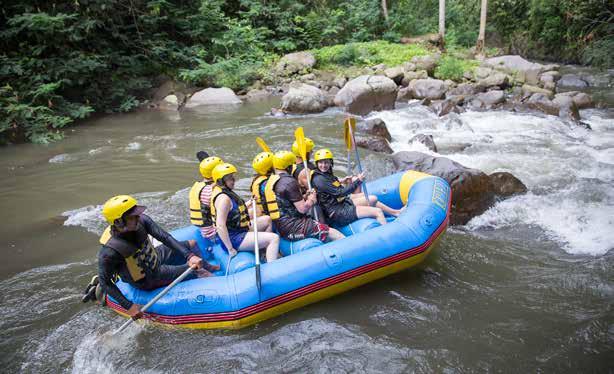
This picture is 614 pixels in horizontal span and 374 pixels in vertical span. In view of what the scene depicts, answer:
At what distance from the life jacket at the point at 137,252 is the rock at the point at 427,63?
13614 millimetres

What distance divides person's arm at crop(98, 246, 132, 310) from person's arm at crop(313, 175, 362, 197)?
6.60 feet

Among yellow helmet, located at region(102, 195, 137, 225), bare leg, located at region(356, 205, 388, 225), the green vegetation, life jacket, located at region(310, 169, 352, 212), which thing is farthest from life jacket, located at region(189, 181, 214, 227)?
the green vegetation

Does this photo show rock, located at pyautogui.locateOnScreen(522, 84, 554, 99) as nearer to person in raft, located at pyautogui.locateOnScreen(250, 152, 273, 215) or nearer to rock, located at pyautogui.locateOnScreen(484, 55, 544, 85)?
rock, located at pyautogui.locateOnScreen(484, 55, 544, 85)

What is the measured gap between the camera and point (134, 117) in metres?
12.4

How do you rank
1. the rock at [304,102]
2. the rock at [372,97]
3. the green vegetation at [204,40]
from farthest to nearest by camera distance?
1. the rock at [304,102]
2. the rock at [372,97]
3. the green vegetation at [204,40]

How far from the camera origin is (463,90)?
12602mm

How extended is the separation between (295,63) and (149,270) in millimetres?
14317

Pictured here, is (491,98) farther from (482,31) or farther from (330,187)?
(330,187)

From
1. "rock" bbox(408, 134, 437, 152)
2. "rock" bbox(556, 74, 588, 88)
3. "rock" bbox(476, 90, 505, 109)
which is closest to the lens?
"rock" bbox(408, 134, 437, 152)

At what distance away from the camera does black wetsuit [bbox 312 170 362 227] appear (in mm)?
4355

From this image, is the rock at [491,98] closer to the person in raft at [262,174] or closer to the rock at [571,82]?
the rock at [571,82]

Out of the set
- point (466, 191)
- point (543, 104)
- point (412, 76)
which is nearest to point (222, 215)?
point (466, 191)

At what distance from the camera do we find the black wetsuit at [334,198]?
4.36 meters

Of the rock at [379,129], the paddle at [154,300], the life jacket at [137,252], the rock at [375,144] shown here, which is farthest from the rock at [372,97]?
the paddle at [154,300]
